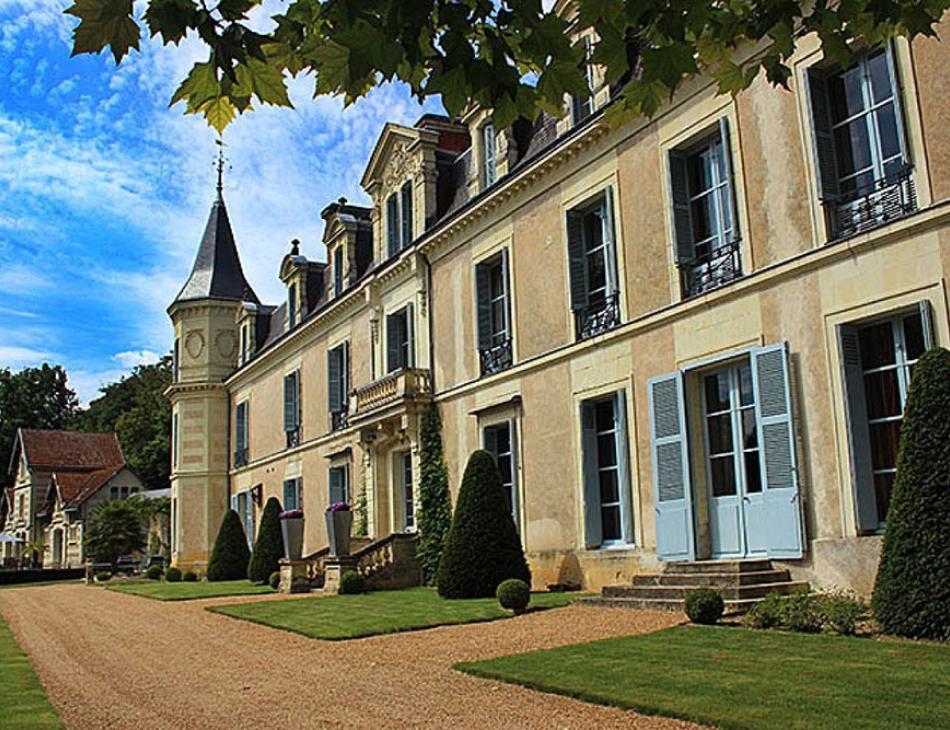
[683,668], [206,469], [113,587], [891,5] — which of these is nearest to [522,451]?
[683,668]

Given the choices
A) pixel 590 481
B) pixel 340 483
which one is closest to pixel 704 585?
pixel 590 481

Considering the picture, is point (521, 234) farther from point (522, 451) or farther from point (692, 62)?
point (692, 62)

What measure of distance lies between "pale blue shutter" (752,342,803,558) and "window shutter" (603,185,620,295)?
319cm

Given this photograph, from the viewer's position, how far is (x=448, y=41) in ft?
11.2

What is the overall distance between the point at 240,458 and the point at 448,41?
28177mm

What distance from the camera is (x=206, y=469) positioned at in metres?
31.1

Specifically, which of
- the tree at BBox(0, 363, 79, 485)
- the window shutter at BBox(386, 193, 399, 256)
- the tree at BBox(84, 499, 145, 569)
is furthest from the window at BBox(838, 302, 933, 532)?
the tree at BBox(0, 363, 79, 485)

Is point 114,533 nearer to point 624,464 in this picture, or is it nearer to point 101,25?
point 624,464

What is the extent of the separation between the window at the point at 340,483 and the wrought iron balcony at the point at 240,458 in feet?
25.7

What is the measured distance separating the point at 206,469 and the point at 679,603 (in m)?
23.7

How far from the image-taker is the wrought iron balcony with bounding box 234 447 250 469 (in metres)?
29.8

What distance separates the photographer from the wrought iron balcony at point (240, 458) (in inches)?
1173

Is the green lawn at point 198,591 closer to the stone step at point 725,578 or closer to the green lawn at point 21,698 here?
the green lawn at point 21,698

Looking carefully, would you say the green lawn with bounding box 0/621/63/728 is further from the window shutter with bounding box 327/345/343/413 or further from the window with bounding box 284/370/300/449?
the window with bounding box 284/370/300/449
